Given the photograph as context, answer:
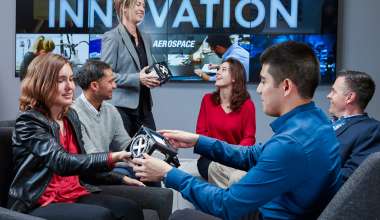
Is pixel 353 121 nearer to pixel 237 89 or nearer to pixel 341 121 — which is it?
pixel 341 121

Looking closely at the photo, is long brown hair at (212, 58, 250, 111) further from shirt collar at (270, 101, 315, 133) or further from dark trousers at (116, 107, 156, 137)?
shirt collar at (270, 101, 315, 133)

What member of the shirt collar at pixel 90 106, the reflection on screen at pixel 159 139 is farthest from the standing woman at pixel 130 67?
the reflection on screen at pixel 159 139

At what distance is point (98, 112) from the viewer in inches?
123

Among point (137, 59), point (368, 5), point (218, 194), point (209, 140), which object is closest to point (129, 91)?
point (137, 59)

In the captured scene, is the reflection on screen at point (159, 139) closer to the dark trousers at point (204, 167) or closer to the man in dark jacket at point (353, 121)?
the man in dark jacket at point (353, 121)

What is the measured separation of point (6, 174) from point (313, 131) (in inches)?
48.5

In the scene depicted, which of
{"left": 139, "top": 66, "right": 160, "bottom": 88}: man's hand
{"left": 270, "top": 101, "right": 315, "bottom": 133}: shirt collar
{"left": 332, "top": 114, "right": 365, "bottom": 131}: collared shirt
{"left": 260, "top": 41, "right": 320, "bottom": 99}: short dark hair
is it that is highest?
{"left": 260, "top": 41, "right": 320, "bottom": 99}: short dark hair

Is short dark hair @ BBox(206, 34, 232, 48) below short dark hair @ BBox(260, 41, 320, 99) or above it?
above

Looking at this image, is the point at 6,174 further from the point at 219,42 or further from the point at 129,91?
the point at 219,42

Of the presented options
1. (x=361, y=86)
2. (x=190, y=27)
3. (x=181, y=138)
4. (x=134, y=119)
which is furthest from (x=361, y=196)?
(x=190, y=27)

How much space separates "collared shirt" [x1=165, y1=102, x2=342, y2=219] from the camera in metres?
1.73

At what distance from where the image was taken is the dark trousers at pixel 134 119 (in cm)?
363

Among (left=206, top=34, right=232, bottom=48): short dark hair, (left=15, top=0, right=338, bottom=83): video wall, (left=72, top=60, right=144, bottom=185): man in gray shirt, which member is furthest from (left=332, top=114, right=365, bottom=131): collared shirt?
(left=206, top=34, right=232, bottom=48): short dark hair

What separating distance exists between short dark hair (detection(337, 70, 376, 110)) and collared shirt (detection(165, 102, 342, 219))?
1.25m
